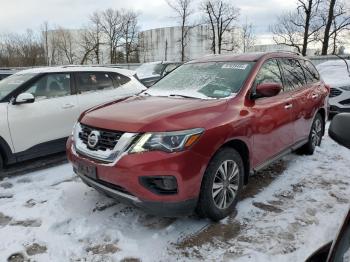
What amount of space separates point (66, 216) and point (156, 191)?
4.06 ft

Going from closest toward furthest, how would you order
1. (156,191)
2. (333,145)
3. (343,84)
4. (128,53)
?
1. (156,191)
2. (333,145)
3. (343,84)
4. (128,53)

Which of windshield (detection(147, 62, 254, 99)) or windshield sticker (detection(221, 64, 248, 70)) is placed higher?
windshield sticker (detection(221, 64, 248, 70))

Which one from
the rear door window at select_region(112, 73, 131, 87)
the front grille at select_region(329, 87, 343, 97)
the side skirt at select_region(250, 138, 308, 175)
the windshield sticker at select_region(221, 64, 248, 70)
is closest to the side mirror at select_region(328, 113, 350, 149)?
the side skirt at select_region(250, 138, 308, 175)

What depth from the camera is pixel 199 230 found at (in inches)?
141

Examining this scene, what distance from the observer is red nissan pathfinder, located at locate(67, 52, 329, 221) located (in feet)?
10.4

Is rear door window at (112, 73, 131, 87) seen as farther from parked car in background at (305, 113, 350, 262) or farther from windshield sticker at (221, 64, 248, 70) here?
parked car in background at (305, 113, 350, 262)

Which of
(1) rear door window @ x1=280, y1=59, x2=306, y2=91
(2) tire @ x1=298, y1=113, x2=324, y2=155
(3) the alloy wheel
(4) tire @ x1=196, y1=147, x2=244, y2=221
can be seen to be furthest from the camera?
(2) tire @ x1=298, y1=113, x2=324, y2=155

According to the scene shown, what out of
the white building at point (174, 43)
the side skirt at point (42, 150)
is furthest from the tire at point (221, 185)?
the white building at point (174, 43)

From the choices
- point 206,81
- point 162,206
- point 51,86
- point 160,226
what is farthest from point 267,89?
point 51,86

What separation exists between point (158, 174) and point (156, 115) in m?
0.58

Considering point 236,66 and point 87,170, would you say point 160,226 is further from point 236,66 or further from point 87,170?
point 236,66

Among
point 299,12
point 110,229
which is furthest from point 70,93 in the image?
point 299,12

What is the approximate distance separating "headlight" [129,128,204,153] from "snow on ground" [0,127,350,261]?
0.91 m

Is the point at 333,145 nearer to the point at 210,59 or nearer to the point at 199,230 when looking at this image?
the point at 210,59
